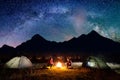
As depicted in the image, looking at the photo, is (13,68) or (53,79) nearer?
(53,79)

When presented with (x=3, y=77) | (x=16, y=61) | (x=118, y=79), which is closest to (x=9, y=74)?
(x=3, y=77)

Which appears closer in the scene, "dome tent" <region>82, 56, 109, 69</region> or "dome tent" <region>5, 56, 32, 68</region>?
"dome tent" <region>82, 56, 109, 69</region>

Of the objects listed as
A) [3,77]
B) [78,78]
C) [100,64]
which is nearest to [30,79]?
[3,77]

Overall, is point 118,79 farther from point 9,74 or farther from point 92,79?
point 9,74

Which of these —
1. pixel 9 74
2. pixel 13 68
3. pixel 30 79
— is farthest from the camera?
pixel 13 68

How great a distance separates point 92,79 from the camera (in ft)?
60.9

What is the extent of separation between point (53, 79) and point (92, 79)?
3078 millimetres

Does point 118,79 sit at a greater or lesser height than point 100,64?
lesser

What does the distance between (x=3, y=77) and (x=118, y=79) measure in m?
9.29

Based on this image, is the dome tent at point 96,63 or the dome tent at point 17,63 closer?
the dome tent at point 96,63

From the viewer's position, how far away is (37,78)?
62.8ft

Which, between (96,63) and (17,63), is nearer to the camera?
(96,63)

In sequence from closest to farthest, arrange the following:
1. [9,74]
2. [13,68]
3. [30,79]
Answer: [30,79], [9,74], [13,68]

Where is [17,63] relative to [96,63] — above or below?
above
